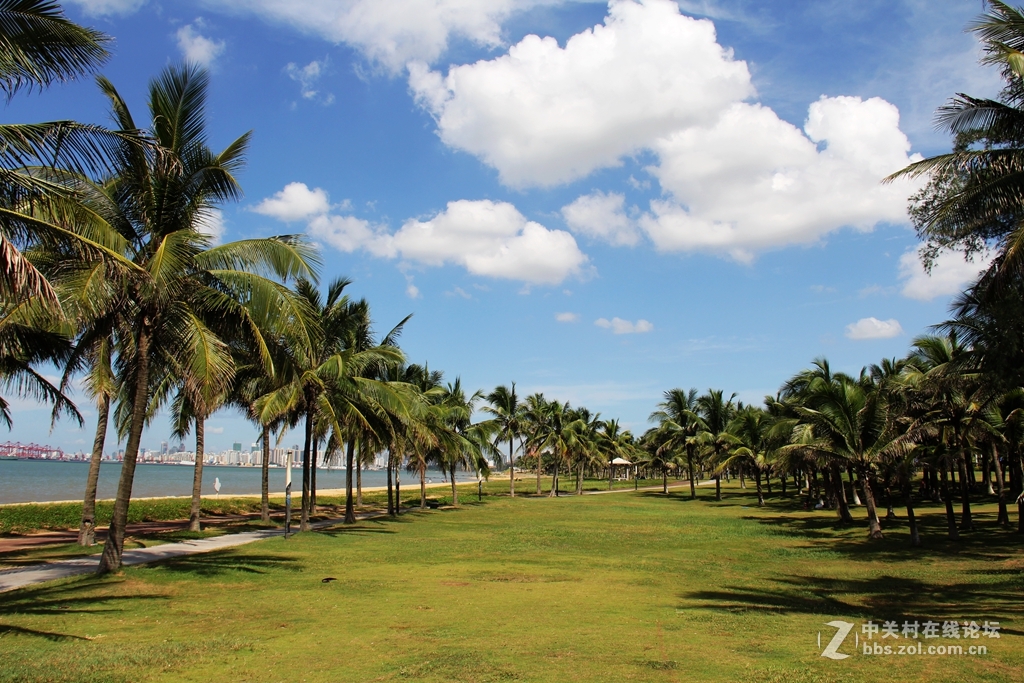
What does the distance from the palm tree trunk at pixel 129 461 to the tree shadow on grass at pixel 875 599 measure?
34.9 ft

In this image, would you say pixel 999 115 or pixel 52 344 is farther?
pixel 52 344

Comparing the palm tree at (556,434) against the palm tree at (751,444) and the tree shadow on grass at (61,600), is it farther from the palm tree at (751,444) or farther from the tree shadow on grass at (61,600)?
the tree shadow on grass at (61,600)

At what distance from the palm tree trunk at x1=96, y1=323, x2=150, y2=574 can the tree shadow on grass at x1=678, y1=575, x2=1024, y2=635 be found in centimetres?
1064

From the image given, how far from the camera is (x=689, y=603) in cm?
1101

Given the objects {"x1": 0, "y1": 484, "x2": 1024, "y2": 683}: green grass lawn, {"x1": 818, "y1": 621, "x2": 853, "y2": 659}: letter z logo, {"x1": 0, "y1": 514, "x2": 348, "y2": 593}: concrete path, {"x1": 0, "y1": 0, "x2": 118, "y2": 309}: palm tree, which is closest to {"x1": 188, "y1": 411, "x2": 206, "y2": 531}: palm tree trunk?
{"x1": 0, "y1": 514, "x2": 348, "y2": 593}: concrete path

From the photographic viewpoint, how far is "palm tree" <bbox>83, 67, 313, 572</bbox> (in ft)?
41.3

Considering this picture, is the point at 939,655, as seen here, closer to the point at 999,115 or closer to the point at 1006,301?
the point at 1006,301

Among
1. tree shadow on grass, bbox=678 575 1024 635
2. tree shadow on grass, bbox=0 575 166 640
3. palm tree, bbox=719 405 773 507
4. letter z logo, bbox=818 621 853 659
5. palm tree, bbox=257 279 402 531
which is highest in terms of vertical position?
palm tree, bbox=257 279 402 531

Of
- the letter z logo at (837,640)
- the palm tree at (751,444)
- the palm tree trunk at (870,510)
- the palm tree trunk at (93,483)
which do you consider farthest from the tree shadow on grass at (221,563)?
the palm tree at (751,444)

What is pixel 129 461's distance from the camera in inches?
504

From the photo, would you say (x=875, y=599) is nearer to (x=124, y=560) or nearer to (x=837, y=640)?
(x=837, y=640)

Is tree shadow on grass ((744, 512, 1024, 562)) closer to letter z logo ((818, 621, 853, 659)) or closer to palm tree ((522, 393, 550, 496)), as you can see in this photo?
letter z logo ((818, 621, 853, 659))

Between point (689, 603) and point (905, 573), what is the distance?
644cm

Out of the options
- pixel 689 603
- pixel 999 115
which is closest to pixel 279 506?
pixel 689 603
